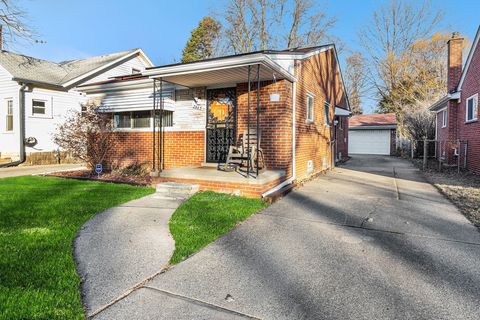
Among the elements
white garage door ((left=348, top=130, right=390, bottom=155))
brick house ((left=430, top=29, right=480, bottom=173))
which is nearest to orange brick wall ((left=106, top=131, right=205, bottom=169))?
brick house ((left=430, top=29, right=480, bottom=173))

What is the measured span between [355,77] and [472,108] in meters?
26.5

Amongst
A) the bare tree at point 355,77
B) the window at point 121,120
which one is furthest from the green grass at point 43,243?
the bare tree at point 355,77

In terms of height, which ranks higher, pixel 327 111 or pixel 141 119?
pixel 327 111

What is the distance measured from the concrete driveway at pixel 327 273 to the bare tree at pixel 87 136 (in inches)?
246

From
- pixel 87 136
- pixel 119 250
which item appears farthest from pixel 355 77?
pixel 119 250

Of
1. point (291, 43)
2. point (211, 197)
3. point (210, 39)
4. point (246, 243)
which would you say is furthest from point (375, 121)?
point (246, 243)

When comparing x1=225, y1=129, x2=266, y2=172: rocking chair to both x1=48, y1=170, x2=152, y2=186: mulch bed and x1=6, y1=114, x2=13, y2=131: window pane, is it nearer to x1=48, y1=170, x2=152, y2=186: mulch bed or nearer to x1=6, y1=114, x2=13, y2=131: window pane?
x1=48, y1=170, x2=152, y2=186: mulch bed

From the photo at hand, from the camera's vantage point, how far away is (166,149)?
9383 millimetres

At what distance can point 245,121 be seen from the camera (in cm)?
819

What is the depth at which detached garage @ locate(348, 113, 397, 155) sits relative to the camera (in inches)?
1027

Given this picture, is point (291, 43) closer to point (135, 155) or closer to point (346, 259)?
point (135, 155)

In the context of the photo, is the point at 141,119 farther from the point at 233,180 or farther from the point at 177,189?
the point at 233,180

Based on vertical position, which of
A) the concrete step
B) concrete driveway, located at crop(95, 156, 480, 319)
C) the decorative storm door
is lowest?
concrete driveway, located at crop(95, 156, 480, 319)

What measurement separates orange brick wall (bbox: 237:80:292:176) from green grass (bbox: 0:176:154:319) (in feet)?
10.2
